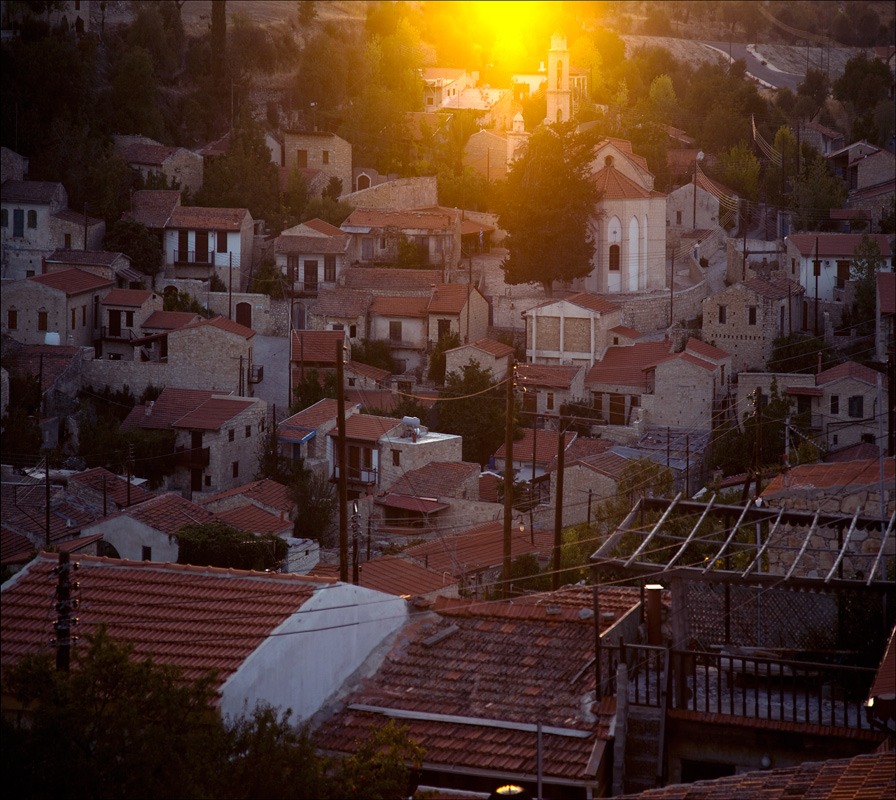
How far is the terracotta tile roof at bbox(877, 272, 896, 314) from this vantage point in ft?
133

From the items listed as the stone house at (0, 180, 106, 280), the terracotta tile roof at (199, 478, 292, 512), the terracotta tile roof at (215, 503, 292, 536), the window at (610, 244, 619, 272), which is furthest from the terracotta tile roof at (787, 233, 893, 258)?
the stone house at (0, 180, 106, 280)

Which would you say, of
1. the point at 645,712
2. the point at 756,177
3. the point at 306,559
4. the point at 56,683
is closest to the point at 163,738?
the point at 56,683

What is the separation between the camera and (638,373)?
1510 inches

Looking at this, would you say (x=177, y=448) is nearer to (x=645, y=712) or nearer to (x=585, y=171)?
(x=585, y=171)

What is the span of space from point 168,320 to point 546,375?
38.7 ft

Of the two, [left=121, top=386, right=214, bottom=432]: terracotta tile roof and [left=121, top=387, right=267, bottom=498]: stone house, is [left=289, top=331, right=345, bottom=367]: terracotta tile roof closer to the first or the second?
[left=121, top=386, right=214, bottom=432]: terracotta tile roof

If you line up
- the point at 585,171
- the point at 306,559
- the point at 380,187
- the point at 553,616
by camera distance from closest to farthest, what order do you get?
the point at 553,616, the point at 306,559, the point at 585,171, the point at 380,187

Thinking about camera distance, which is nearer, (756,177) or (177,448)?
(177,448)

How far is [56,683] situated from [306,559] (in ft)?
59.8

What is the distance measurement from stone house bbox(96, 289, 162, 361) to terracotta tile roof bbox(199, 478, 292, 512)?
10.1 meters

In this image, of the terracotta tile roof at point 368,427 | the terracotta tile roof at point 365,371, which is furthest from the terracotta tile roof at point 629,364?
the terracotta tile roof at point 368,427

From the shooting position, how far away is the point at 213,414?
3606cm

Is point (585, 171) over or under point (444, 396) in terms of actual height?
over

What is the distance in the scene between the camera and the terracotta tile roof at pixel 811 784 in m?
8.87
